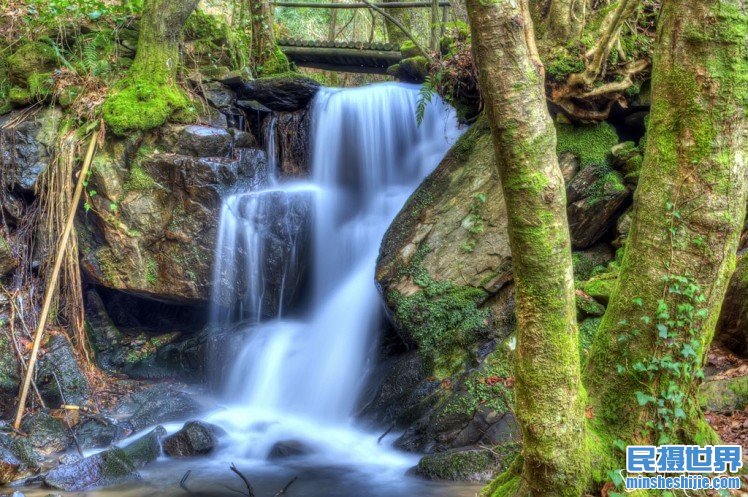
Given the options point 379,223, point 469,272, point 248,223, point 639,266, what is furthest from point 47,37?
point 639,266

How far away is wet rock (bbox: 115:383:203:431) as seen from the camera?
6938 millimetres

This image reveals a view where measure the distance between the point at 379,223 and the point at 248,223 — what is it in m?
1.93

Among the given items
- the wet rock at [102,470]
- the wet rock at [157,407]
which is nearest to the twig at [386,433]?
the wet rock at [102,470]

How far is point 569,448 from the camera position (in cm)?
293

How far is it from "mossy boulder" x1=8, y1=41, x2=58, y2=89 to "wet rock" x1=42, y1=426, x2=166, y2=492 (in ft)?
18.4

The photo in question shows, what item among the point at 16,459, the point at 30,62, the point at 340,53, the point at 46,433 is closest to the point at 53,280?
the point at 46,433

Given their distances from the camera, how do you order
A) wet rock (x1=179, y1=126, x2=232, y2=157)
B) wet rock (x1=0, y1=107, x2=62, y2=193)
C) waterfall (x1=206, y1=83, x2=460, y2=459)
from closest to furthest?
1. waterfall (x1=206, y1=83, x2=460, y2=459)
2. wet rock (x1=0, y1=107, x2=62, y2=193)
3. wet rock (x1=179, y1=126, x2=232, y2=157)

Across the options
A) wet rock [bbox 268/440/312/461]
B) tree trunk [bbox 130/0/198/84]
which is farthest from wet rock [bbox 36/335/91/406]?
tree trunk [bbox 130/0/198/84]

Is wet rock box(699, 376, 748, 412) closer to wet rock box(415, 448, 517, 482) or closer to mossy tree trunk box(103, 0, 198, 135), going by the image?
wet rock box(415, 448, 517, 482)

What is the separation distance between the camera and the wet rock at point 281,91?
9953mm

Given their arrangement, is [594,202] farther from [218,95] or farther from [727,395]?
[218,95]

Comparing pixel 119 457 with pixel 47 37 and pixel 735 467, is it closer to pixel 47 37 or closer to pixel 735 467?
pixel 735 467

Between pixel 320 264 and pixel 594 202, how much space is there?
3.98m

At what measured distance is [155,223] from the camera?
807cm
